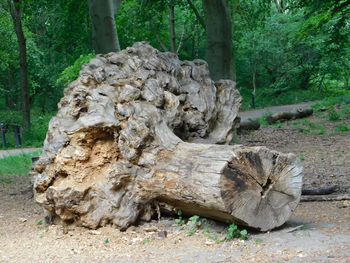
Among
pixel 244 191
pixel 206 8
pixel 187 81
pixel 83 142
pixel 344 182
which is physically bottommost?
pixel 344 182

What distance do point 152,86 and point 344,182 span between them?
3.47m

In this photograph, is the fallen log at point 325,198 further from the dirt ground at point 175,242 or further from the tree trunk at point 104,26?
the tree trunk at point 104,26

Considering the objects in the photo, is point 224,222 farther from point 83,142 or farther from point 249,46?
point 249,46

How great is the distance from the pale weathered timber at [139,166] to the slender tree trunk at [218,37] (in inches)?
242

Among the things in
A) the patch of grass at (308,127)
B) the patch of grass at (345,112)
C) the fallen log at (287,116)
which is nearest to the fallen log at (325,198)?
the patch of grass at (308,127)

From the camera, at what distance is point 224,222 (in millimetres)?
5520

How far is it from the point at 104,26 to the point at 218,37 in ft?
9.23

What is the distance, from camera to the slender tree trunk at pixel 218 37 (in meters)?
12.7

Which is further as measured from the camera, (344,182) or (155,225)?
(344,182)

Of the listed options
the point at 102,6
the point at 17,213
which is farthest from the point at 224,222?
the point at 102,6

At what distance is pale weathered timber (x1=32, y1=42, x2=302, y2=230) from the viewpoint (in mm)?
5188

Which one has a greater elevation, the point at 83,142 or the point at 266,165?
the point at 83,142

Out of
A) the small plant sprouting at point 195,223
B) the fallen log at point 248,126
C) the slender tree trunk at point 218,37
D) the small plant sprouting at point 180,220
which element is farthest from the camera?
the fallen log at point 248,126

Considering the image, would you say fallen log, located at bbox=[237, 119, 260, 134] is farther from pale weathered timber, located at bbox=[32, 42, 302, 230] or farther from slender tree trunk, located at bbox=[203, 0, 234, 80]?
pale weathered timber, located at bbox=[32, 42, 302, 230]
